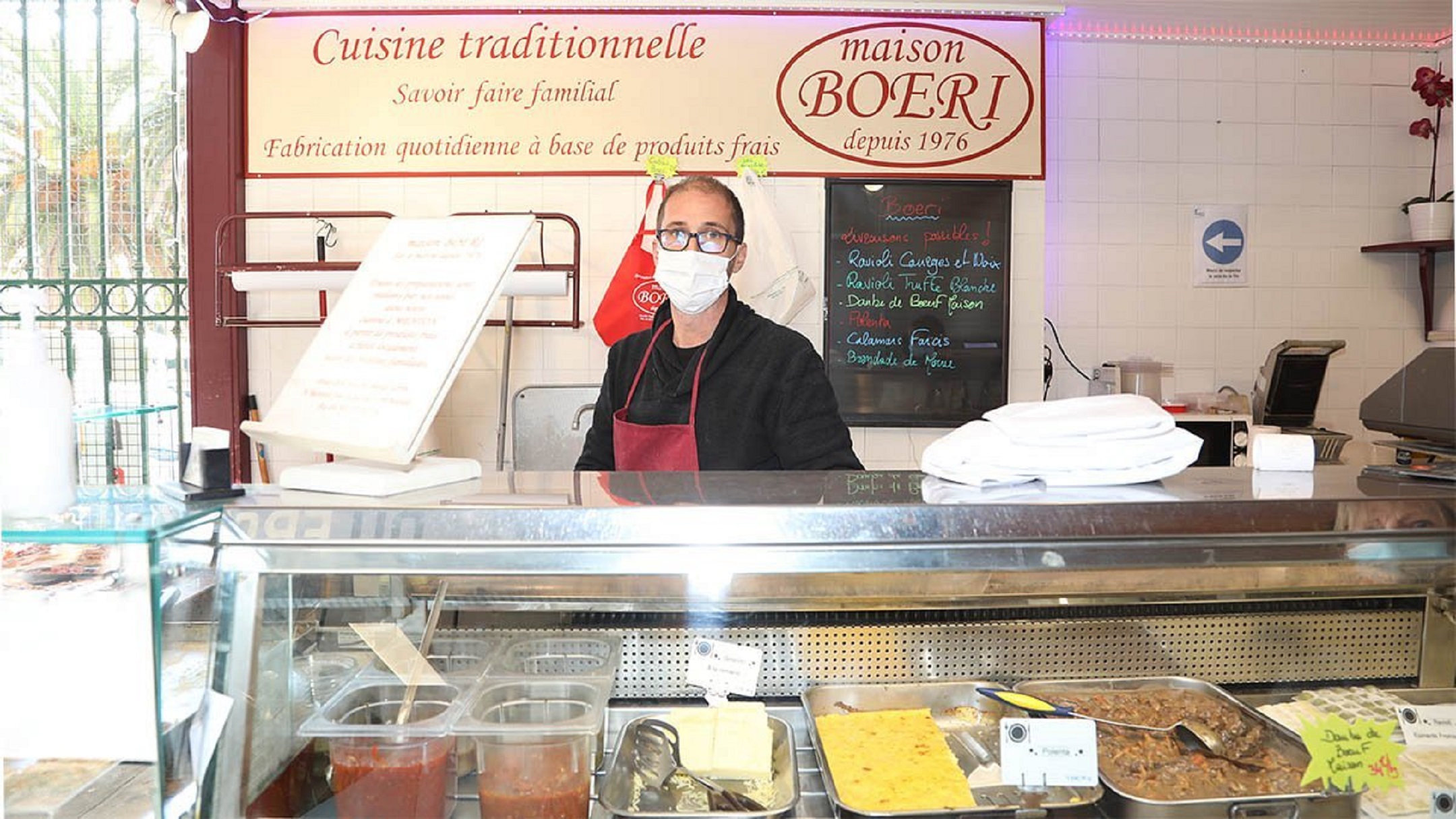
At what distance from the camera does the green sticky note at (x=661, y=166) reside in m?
4.19

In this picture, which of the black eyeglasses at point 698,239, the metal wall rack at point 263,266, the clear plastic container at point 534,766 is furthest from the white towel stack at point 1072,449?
the metal wall rack at point 263,266

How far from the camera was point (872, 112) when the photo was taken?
15.6ft

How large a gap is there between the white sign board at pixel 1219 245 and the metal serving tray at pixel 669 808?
4468mm

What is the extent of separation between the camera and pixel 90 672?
3.91 ft

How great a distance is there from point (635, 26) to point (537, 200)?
90cm

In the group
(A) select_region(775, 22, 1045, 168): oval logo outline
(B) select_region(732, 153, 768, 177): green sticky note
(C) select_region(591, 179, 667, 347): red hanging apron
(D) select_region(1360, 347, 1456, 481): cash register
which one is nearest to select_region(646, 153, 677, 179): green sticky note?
(C) select_region(591, 179, 667, 347): red hanging apron

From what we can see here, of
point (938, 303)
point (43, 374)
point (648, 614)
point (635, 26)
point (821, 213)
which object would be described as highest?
point (635, 26)

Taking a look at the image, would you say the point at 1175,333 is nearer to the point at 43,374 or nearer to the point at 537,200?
the point at 537,200

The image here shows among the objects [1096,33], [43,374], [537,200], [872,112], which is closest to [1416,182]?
[1096,33]

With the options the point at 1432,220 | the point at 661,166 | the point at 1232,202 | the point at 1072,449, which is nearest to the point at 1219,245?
the point at 1232,202

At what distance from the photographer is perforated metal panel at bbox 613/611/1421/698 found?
5.47ft

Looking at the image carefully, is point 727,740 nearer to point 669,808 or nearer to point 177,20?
point 669,808

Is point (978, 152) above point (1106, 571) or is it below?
above

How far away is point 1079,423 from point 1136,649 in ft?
1.38
